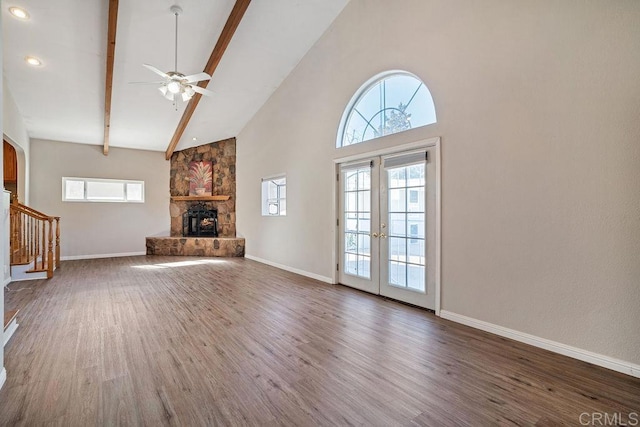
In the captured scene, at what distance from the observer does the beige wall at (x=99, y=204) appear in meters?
7.70

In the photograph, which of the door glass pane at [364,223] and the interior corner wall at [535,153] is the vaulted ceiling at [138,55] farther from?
the door glass pane at [364,223]

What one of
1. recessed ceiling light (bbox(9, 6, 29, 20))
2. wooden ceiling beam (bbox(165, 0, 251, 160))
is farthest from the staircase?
wooden ceiling beam (bbox(165, 0, 251, 160))

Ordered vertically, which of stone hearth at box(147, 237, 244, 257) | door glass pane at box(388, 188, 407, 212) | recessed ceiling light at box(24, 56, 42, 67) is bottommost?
stone hearth at box(147, 237, 244, 257)

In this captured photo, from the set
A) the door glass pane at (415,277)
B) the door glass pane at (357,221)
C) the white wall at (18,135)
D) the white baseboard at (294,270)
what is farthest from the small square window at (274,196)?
the white wall at (18,135)

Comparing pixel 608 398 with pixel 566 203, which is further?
pixel 566 203

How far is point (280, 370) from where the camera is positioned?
242 centimetres

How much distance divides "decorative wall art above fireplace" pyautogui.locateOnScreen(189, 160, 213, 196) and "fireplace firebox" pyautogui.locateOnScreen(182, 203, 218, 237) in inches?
16.7

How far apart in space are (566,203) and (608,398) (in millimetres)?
1479

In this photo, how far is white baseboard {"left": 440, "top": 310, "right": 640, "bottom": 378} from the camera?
2.40 metres

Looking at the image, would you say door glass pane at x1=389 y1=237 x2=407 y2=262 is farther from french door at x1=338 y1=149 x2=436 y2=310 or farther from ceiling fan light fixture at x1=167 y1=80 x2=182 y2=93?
ceiling fan light fixture at x1=167 y1=80 x2=182 y2=93

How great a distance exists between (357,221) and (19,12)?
531cm

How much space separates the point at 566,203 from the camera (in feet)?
8.80

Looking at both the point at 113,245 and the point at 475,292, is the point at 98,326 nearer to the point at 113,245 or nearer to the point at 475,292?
the point at 475,292

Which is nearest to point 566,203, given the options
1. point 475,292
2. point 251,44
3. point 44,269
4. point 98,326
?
point 475,292
